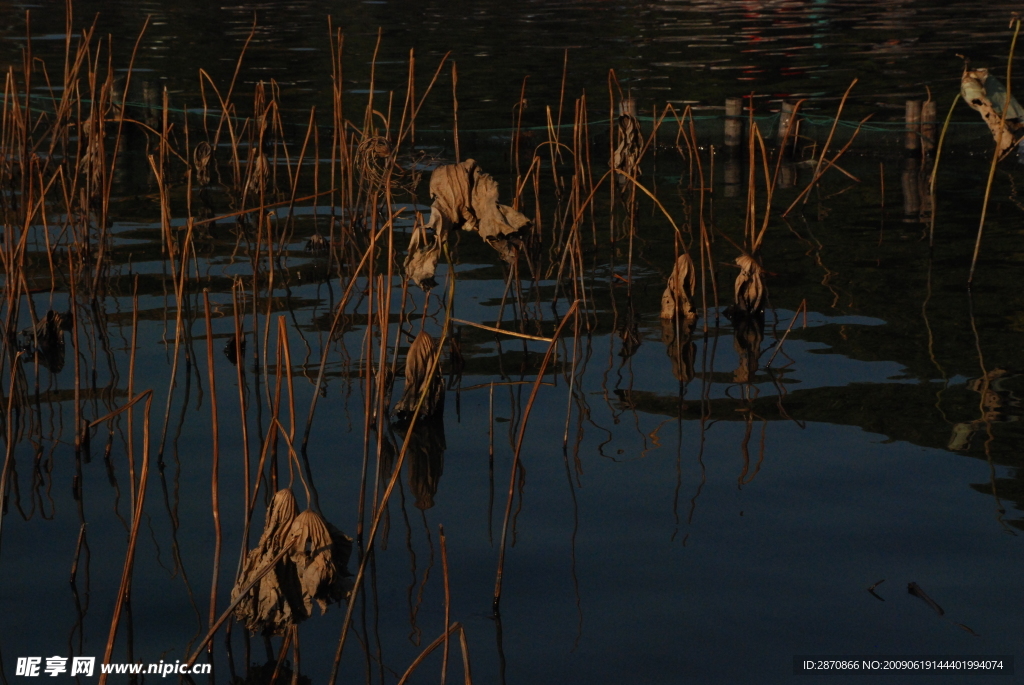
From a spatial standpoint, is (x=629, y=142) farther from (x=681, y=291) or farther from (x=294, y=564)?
(x=294, y=564)

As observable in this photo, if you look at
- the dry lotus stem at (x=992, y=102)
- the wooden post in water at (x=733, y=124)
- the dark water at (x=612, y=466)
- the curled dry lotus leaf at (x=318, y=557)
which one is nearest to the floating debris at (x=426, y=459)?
the dark water at (x=612, y=466)

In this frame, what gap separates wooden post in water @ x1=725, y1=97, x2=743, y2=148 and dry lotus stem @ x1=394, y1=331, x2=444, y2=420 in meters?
8.12

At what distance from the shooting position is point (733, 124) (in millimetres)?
12961

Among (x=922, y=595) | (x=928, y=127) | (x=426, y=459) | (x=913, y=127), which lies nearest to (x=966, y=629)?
(x=922, y=595)

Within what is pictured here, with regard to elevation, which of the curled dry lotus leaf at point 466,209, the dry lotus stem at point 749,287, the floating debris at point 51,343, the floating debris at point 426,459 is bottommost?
the floating debris at point 426,459

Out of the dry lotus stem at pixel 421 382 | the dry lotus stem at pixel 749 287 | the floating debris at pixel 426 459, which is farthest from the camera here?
the dry lotus stem at pixel 749 287

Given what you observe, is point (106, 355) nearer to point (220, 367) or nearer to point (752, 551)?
point (220, 367)

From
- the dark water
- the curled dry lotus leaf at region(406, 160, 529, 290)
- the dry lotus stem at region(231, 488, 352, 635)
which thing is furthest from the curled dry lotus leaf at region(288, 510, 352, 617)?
the curled dry lotus leaf at region(406, 160, 529, 290)

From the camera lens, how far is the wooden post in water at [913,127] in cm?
1230

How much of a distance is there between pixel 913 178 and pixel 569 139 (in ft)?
11.5

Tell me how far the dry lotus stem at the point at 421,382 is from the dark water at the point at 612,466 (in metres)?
0.13

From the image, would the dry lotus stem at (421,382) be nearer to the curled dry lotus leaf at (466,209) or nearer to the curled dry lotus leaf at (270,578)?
the curled dry lotus leaf at (466,209)

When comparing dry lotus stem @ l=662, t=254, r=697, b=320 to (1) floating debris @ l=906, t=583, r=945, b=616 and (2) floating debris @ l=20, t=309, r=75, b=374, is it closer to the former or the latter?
(1) floating debris @ l=906, t=583, r=945, b=616

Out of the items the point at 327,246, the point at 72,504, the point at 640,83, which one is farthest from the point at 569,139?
the point at 72,504
